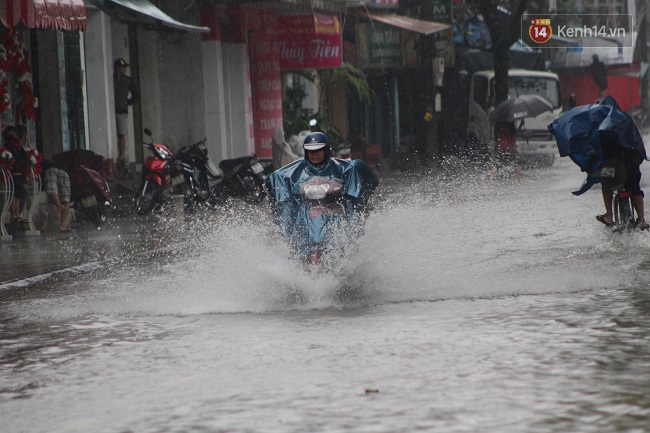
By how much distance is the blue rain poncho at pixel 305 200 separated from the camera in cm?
968

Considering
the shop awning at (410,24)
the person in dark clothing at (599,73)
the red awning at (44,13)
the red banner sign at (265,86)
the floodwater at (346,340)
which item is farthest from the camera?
the person in dark clothing at (599,73)

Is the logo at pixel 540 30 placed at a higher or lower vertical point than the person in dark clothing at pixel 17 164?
higher

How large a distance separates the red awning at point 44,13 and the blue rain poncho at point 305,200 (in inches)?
189

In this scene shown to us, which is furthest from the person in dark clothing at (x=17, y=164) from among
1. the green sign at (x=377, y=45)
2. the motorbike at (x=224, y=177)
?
the green sign at (x=377, y=45)

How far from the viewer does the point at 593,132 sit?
12.9 m

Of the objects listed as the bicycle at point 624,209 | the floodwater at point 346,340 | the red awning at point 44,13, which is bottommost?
the floodwater at point 346,340

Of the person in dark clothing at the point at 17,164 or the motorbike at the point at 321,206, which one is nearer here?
the motorbike at the point at 321,206

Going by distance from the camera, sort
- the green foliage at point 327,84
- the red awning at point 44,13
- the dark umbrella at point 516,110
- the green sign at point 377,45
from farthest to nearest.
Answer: the green sign at point 377,45 → the green foliage at point 327,84 → the dark umbrella at point 516,110 → the red awning at point 44,13

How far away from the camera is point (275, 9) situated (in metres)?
26.2

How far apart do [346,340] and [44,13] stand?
8.00 metres

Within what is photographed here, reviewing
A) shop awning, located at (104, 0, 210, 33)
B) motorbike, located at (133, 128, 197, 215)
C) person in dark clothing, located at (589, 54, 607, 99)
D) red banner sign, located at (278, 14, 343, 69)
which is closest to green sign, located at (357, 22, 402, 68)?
red banner sign, located at (278, 14, 343, 69)

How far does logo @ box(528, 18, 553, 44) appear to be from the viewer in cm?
4143

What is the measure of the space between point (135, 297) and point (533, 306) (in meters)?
3.33

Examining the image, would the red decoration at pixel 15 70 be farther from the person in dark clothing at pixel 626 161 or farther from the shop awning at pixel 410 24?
the shop awning at pixel 410 24
